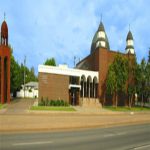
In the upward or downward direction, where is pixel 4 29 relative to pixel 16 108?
upward

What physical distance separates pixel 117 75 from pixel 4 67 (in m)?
19.3

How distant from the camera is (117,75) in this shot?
59.5 m

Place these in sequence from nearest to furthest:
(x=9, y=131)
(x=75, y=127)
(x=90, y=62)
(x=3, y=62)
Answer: (x=9, y=131)
(x=75, y=127)
(x=3, y=62)
(x=90, y=62)

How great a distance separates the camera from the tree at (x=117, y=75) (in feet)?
194

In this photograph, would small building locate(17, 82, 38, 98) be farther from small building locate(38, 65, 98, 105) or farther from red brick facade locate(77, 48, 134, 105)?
small building locate(38, 65, 98, 105)

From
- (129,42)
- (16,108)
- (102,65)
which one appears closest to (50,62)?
(129,42)

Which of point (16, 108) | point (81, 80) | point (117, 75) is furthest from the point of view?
point (81, 80)

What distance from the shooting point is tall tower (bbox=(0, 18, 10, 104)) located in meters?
51.5

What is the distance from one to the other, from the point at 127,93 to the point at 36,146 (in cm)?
5181

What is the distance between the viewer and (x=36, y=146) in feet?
48.3

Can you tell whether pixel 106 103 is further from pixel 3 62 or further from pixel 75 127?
pixel 75 127

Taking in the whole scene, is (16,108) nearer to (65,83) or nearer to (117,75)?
(65,83)

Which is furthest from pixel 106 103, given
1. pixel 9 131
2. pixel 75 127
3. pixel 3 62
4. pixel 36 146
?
pixel 36 146

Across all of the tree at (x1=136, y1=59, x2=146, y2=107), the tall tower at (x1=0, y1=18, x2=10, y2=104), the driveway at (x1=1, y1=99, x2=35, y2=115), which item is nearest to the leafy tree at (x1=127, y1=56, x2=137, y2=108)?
the tree at (x1=136, y1=59, x2=146, y2=107)
